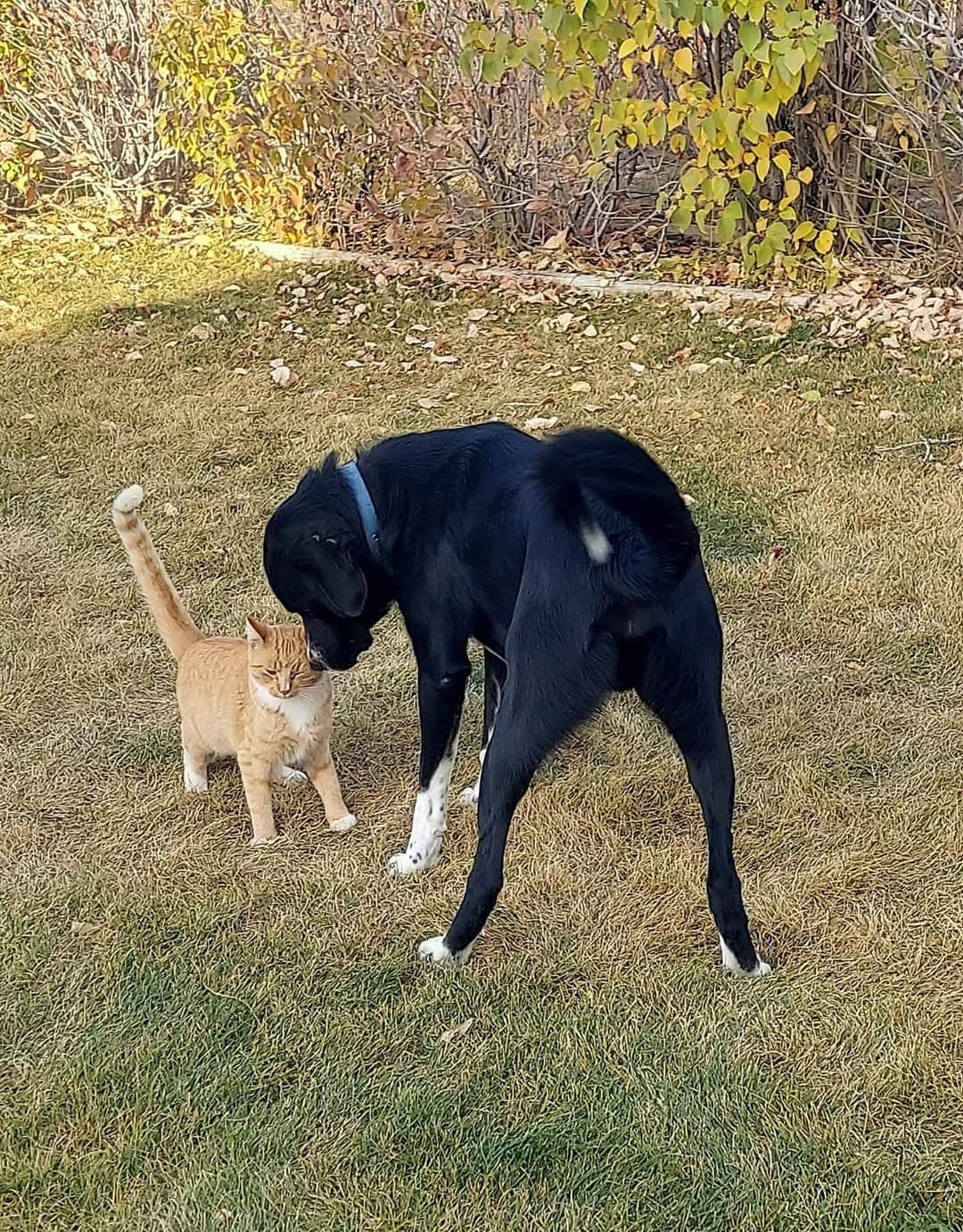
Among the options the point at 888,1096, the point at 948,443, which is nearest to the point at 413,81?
the point at 948,443

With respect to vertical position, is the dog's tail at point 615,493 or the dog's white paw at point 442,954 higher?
the dog's tail at point 615,493

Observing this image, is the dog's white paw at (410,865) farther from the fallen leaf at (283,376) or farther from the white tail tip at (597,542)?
the fallen leaf at (283,376)

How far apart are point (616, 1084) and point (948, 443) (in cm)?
382

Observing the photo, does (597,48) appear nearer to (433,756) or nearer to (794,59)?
(794,59)

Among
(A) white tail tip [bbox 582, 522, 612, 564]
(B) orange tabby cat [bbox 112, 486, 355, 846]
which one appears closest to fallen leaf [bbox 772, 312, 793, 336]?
(B) orange tabby cat [bbox 112, 486, 355, 846]

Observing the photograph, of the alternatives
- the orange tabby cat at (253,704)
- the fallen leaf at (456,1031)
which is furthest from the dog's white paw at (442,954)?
the orange tabby cat at (253,704)

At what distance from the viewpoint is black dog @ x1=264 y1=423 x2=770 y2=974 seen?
2.43 m

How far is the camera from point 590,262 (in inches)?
316

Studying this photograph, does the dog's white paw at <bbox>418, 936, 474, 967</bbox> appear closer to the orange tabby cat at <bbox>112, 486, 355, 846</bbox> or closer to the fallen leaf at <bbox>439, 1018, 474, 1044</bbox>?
the fallen leaf at <bbox>439, 1018, 474, 1044</bbox>

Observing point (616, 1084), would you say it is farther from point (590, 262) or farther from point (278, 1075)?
point (590, 262)

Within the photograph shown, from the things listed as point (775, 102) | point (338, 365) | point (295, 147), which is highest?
point (775, 102)

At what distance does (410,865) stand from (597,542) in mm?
1188

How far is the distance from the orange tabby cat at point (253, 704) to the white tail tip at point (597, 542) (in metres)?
1.09

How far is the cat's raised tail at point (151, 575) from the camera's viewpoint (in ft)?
11.3
